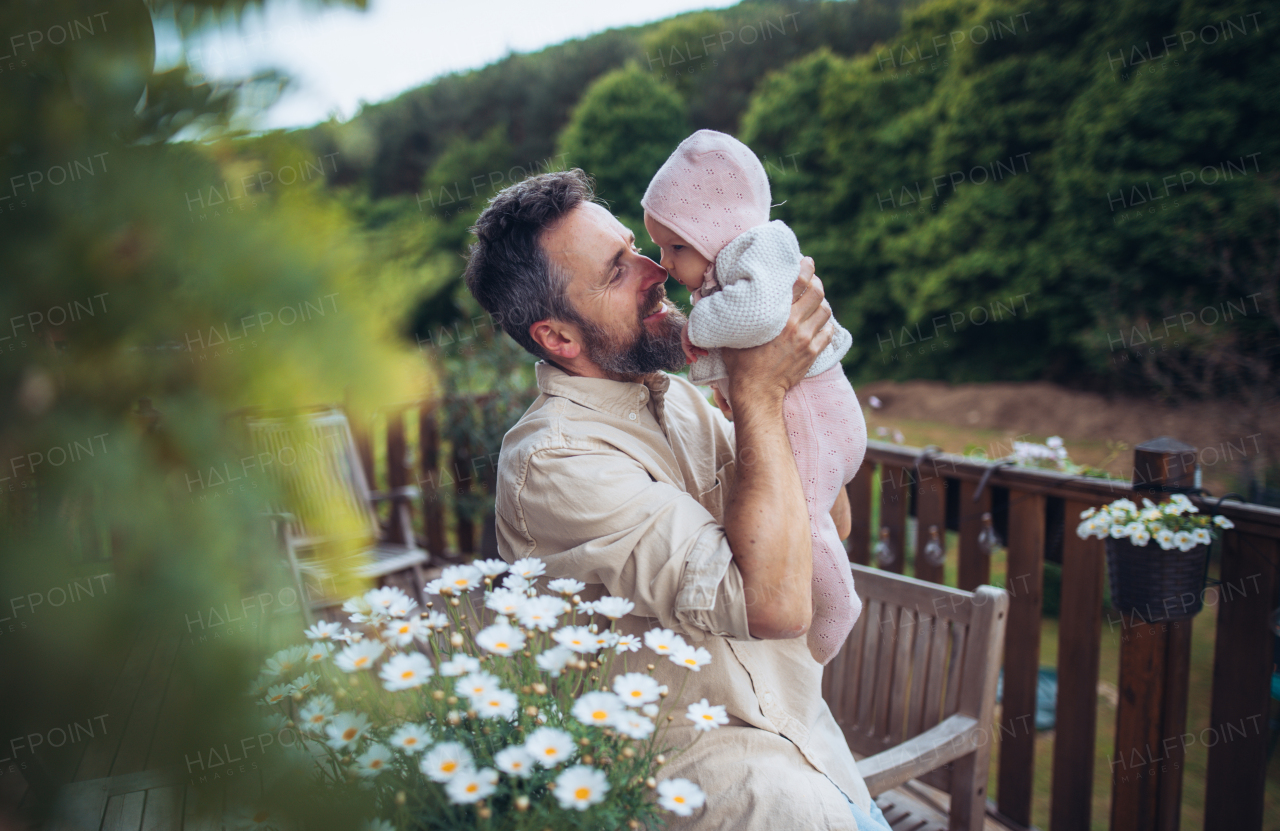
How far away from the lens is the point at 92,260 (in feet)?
0.87

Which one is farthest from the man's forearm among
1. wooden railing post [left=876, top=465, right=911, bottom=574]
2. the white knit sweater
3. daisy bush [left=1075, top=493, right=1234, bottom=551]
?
wooden railing post [left=876, top=465, right=911, bottom=574]

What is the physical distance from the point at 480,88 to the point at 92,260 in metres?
15.5

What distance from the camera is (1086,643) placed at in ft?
6.89

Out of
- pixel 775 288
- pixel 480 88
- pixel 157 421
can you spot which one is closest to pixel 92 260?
pixel 157 421

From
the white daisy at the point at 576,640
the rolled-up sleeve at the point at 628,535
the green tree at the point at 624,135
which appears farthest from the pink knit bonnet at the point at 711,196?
the green tree at the point at 624,135

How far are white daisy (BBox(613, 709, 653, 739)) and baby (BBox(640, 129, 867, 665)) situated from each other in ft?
2.02

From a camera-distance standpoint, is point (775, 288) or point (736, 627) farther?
point (775, 288)

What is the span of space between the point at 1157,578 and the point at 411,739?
1.80m

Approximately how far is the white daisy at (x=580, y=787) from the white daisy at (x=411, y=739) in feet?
Result: 0.45

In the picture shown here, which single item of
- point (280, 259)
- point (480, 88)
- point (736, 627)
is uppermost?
point (480, 88)

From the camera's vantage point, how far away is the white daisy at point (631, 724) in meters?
0.68

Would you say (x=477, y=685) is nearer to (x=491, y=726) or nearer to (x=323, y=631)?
(x=491, y=726)

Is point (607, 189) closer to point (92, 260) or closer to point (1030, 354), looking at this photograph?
point (1030, 354)

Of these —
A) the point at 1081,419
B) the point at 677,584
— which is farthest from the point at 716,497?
the point at 1081,419
